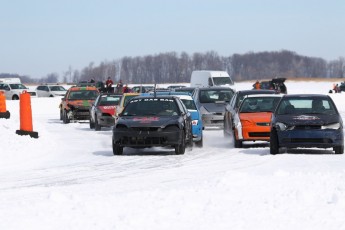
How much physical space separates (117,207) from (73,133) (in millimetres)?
18676

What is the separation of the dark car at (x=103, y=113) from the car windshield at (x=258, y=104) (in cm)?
885

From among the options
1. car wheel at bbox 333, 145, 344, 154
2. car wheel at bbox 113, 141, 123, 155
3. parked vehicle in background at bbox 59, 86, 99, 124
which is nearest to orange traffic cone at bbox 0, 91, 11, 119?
car wheel at bbox 113, 141, 123, 155

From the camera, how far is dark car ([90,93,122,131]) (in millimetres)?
29766

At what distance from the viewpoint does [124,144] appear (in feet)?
58.2

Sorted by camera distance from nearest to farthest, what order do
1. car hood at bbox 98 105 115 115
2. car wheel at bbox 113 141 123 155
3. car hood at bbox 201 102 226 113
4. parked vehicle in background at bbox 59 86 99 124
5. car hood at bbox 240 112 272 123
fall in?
1. car wheel at bbox 113 141 123 155
2. car hood at bbox 240 112 272 123
3. car hood at bbox 201 102 226 113
4. car hood at bbox 98 105 115 115
5. parked vehicle in background at bbox 59 86 99 124

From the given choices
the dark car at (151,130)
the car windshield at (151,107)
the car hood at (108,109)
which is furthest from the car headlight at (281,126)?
the car hood at (108,109)

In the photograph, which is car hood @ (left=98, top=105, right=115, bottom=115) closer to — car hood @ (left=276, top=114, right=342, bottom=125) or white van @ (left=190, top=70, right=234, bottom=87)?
car hood @ (left=276, top=114, right=342, bottom=125)

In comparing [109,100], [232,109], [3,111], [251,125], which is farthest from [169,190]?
[109,100]

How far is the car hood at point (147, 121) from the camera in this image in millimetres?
17875

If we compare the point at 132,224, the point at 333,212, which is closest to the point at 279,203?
the point at 333,212

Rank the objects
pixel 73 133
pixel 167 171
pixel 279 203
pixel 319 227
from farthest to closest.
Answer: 1. pixel 73 133
2. pixel 167 171
3. pixel 279 203
4. pixel 319 227

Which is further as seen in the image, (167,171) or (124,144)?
(124,144)

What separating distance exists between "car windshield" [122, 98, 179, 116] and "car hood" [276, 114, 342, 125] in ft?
8.20

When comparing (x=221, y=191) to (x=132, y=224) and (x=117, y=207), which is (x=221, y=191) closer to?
(x=117, y=207)
